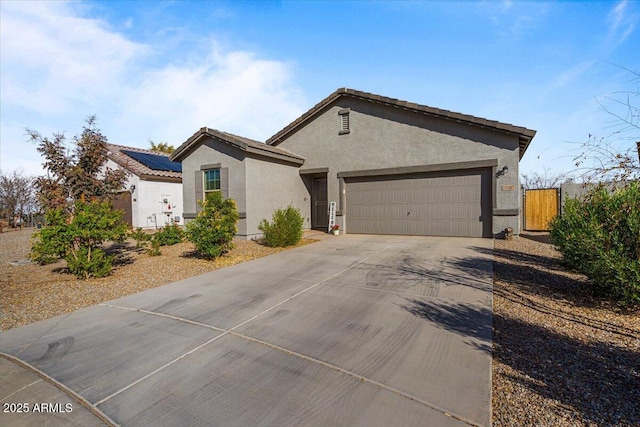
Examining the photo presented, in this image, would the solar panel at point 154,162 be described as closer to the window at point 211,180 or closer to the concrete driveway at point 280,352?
the window at point 211,180

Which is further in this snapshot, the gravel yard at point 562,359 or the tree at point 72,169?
the tree at point 72,169

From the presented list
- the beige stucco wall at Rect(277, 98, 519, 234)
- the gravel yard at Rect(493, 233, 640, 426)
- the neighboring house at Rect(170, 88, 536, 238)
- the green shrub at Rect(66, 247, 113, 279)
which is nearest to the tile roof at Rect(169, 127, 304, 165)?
the neighboring house at Rect(170, 88, 536, 238)

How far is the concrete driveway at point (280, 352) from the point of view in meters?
2.54

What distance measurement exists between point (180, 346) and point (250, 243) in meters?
7.74

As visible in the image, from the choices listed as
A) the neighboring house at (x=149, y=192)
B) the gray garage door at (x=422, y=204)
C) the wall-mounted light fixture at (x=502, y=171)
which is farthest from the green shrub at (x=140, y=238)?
the wall-mounted light fixture at (x=502, y=171)

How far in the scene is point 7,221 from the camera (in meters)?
21.8

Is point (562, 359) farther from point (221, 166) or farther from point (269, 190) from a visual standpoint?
point (221, 166)

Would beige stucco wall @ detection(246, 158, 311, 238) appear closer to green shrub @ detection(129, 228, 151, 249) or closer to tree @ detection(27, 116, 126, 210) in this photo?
green shrub @ detection(129, 228, 151, 249)

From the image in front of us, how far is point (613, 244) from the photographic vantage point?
4.59 meters

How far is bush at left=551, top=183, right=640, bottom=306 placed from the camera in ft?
14.0

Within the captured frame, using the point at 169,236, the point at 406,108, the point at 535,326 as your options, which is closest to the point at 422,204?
the point at 406,108

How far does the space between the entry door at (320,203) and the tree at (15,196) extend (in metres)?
20.0

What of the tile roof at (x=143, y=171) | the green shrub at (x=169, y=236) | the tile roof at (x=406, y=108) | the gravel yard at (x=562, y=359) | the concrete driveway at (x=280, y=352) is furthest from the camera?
the tile roof at (x=143, y=171)

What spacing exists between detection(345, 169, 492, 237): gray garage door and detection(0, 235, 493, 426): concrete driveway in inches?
249
